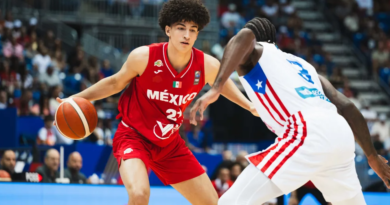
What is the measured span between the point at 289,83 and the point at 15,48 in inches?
447

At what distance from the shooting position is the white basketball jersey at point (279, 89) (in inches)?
136

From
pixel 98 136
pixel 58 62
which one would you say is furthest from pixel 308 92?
pixel 58 62

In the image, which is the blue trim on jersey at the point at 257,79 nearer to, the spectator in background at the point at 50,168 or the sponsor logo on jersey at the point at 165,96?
the sponsor logo on jersey at the point at 165,96

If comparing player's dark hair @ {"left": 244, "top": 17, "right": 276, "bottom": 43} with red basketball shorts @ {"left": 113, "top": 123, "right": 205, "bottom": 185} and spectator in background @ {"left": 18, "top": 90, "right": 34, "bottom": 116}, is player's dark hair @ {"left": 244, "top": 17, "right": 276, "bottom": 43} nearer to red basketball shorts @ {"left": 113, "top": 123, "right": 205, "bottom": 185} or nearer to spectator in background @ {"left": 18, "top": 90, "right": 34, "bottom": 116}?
red basketball shorts @ {"left": 113, "top": 123, "right": 205, "bottom": 185}

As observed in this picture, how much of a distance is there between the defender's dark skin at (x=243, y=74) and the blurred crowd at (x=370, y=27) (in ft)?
51.0

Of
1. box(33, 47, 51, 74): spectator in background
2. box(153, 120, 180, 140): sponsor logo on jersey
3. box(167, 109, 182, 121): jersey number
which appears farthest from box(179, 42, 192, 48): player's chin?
box(33, 47, 51, 74): spectator in background

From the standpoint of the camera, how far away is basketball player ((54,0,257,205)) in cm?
473

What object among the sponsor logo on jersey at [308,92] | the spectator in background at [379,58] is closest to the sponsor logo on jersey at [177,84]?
the sponsor logo on jersey at [308,92]

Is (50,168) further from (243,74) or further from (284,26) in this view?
(284,26)

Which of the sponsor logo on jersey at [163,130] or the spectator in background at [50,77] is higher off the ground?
the sponsor logo on jersey at [163,130]

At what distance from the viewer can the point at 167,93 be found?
15.8 feet

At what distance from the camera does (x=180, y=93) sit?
4.84 m

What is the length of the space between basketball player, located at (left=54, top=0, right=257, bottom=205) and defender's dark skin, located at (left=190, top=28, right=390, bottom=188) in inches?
47.4

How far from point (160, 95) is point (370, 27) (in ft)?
56.4
